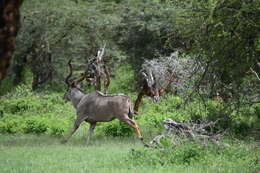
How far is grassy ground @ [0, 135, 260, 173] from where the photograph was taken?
8266 mm

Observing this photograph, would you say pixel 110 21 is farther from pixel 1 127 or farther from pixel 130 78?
pixel 1 127

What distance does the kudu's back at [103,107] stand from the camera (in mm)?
12648

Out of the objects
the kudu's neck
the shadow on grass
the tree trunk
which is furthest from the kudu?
the tree trunk

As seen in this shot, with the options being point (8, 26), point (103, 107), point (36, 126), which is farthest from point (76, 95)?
point (8, 26)

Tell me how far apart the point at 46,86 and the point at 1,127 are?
1143cm

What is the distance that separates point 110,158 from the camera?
9.55m

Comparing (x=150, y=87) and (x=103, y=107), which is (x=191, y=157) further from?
(x=150, y=87)

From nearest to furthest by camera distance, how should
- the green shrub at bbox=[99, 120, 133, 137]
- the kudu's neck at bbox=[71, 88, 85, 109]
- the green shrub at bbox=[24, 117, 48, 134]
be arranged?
the kudu's neck at bbox=[71, 88, 85, 109]
the green shrub at bbox=[99, 120, 133, 137]
the green shrub at bbox=[24, 117, 48, 134]

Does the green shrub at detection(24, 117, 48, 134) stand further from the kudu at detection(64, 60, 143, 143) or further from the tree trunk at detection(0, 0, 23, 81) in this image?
the tree trunk at detection(0, 0, 23, 81)

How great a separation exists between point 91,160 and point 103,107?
11.4 feet

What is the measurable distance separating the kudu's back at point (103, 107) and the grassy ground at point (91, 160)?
0.63 m

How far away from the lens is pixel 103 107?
12.8 m

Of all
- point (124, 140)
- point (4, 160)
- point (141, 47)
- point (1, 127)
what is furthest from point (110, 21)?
point (4, 160)

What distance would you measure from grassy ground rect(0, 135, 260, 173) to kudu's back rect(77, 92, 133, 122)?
2.07 ft
